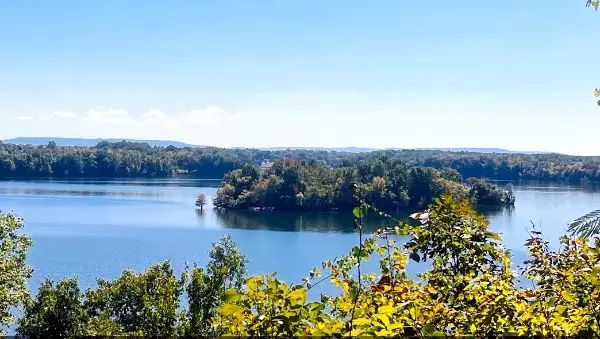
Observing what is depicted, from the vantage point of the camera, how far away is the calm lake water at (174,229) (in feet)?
107

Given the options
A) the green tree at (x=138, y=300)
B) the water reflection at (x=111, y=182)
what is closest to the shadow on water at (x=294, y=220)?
the green tree at (x=138, y=300)

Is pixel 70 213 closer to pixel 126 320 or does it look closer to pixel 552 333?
pixel 126 320

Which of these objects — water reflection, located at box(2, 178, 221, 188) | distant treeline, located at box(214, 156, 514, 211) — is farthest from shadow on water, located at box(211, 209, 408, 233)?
water reflection, located at box(2, 178, 221, 188)

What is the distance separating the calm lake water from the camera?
1289 inches

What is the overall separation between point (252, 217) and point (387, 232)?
181ft

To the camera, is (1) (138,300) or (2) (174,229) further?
(2) (174,229)

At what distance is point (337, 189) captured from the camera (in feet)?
212

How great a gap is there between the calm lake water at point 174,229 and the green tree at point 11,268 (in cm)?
355

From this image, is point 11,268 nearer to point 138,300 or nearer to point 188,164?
point 138,300

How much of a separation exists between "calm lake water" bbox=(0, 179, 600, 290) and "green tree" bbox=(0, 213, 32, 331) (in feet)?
11.6

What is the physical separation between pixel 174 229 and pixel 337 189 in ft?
73.7

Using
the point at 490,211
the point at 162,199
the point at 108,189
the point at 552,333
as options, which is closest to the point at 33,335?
the point at 552,333

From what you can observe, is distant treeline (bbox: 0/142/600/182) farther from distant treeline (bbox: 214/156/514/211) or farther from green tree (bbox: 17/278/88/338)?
green tree (bbox: 17/278/88/338)

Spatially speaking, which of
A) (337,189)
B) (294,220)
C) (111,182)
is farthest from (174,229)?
(111,182)
